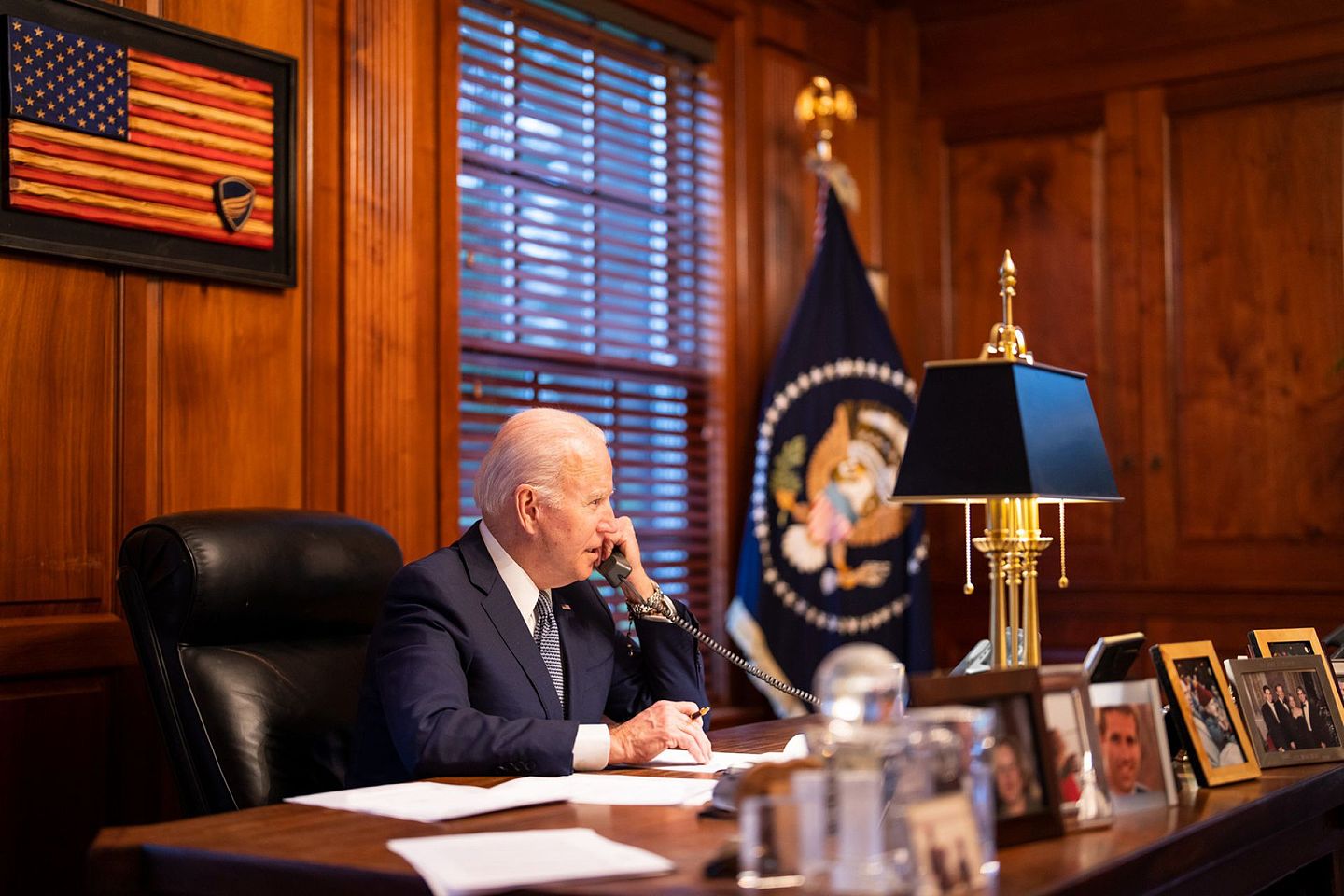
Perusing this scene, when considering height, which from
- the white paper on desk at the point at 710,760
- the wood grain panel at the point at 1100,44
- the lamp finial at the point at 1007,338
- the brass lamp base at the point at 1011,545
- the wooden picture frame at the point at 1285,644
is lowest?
the white paper on desk at the point at 710,760

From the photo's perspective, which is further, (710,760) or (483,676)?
(483,676)

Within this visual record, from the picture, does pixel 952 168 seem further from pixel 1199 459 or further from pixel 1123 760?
pixel 1123 760

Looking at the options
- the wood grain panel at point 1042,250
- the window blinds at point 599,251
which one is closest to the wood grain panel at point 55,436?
the window blinds at point 599,251

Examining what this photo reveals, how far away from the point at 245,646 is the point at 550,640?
0.49m

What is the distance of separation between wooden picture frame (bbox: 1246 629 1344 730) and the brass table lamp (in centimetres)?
31

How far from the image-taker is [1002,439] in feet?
7.57

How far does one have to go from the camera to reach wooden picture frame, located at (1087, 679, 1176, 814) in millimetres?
1710

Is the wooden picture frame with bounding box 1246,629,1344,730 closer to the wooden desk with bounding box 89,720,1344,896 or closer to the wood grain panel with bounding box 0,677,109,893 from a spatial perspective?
the wooden desk with bounding box 89,720,1344,896

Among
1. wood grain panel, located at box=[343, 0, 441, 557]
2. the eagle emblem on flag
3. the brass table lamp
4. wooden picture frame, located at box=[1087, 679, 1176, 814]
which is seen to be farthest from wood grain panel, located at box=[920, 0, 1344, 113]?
wooden picture frame, located at box=[1087, 679, 1176, 814]

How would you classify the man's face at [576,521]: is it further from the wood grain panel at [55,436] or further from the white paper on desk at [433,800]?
the wood grain panel at [55,436]

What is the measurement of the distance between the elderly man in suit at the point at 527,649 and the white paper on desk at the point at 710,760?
23 millimetres

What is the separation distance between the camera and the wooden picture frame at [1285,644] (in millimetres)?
2217

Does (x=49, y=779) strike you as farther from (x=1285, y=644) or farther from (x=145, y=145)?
(x=1285, y=644)

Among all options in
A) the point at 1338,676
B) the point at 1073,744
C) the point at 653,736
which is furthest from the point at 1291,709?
the point at 653,736
